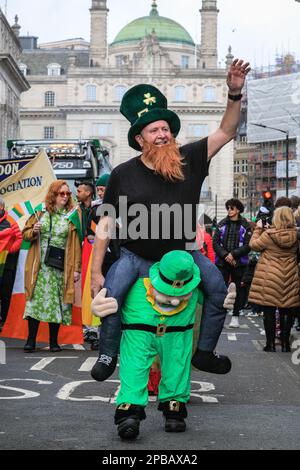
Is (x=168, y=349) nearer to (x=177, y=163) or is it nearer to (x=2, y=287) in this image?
(x=177, y=163)

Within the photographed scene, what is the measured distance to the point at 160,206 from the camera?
7.09 metres

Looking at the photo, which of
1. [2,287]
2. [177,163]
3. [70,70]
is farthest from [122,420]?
[70,70]

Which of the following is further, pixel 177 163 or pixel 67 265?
pixel 67 265

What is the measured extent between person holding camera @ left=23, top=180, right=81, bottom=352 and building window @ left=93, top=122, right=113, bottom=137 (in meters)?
113

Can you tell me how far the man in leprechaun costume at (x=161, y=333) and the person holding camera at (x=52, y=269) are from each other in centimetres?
581

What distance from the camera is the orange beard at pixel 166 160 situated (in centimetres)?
704

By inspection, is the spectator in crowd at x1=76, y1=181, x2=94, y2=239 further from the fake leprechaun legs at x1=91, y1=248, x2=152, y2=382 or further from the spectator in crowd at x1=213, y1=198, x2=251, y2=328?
the fake leprechaun legs at x1=91, y1=248, x2=152, y2=382

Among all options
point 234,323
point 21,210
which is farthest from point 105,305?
point 234,323

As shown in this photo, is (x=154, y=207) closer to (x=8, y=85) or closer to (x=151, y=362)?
(x=151, y=362)

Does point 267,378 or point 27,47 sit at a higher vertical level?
point 27,47

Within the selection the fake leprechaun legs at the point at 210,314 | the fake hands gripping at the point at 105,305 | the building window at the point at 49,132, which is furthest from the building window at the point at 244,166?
the fake hands gripping at the point at 105,305

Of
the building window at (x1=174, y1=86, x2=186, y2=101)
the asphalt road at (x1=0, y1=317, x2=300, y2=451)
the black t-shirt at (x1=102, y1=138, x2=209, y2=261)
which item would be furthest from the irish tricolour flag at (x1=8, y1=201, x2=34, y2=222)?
the building window at (x1=174, y1=86, x2=186, y2=101)
